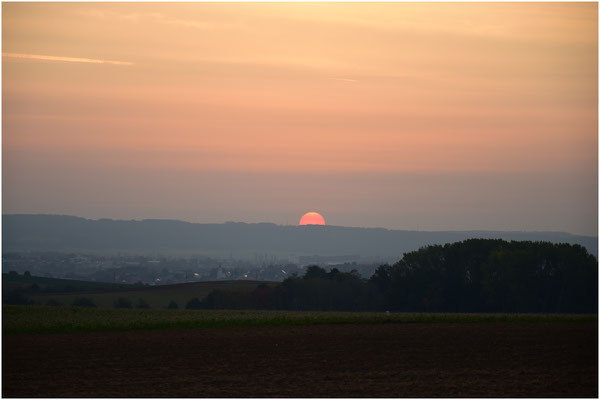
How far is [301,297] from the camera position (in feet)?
259

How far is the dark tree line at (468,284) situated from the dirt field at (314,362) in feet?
107

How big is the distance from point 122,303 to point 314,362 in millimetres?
55568

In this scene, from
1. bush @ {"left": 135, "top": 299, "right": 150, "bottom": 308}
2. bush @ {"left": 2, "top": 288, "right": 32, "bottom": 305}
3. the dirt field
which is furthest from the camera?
bush @ {"left": 2, "top": 288, "right": 32, "bottom": 305}

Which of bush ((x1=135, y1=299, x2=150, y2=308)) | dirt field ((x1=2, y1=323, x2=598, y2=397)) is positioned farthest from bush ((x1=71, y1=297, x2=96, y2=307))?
dirt field ((x1=2, y1=323, x2=598, y2=397))

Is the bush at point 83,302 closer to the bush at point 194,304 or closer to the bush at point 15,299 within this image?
the bush at point 15,299

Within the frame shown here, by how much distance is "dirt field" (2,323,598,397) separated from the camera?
22234mm

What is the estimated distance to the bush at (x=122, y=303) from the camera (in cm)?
7912

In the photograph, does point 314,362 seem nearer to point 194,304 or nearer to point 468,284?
point 468,284

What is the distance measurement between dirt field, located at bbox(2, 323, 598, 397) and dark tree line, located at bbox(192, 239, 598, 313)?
32755mm

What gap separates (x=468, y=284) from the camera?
7362 centimetres

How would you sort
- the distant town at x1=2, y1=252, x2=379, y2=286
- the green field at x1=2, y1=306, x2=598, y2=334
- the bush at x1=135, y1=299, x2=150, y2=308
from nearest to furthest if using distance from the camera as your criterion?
the green field at x1=2, y1=306, x2=598, y2=334
the bush at x1=135, y1=299, x2=150, y2=308
the distant town at x1=2, y1=252, x2=379, y2=286

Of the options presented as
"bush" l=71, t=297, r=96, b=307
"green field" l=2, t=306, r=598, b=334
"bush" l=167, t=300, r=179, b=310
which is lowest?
"bush" l=167, t=300, r=179, b=310

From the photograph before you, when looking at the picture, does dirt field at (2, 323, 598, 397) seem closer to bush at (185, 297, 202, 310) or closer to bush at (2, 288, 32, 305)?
A: bush at (185, 297, 202, 310)

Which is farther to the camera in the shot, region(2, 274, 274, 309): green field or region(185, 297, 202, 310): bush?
region(2, 274, 274, 309): green field
